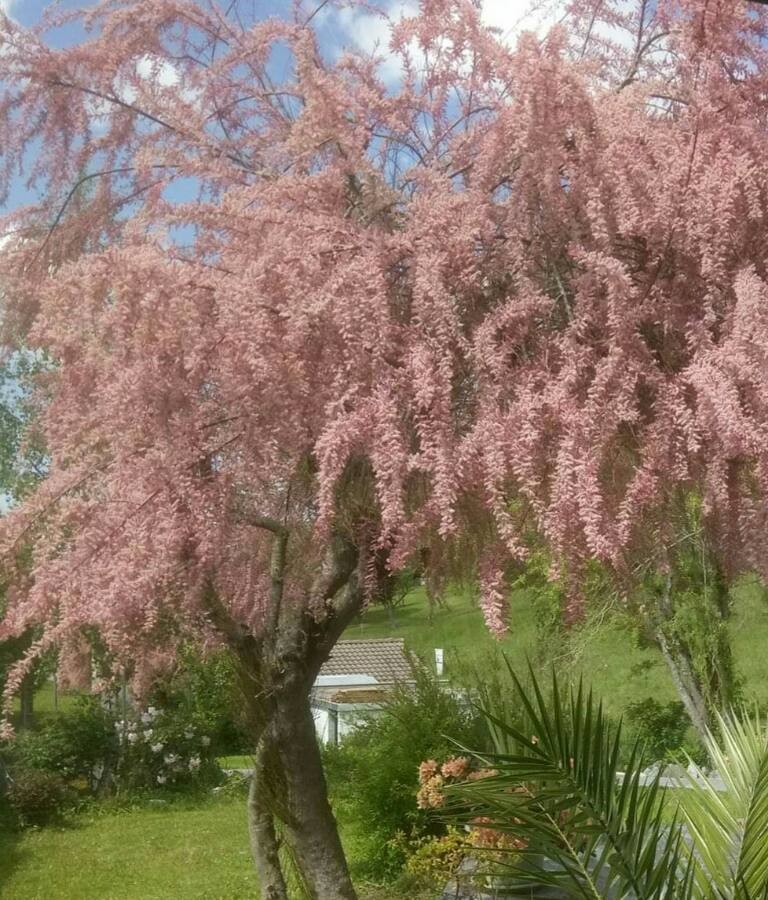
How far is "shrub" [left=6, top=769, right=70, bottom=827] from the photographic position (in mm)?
13992

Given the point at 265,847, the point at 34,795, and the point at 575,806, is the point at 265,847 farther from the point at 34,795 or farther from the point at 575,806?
the point at 34,795

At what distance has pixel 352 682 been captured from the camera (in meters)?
21.3

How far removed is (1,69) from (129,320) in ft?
5.22

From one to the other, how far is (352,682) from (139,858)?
391 inches

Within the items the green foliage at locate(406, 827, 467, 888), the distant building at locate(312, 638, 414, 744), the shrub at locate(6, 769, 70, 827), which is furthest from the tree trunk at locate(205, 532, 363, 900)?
the shrub at locate(6, 769, 70, 827)

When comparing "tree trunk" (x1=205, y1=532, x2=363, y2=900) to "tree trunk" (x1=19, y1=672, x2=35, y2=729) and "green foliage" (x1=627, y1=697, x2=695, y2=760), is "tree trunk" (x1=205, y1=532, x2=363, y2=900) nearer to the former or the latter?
→ "tree trunk" (x1=19, y1=672, x2=35, y2=729)

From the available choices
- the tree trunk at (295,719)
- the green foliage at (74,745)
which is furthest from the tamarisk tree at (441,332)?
the green foliage at (74,745)

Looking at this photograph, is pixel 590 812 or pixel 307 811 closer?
pixel 590 812

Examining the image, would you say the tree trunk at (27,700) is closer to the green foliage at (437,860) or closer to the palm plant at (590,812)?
the green foliage at (437,860)

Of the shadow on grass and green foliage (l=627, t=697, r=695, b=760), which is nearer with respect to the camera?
the shadow on grass

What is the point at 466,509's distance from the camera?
3682 millimetres

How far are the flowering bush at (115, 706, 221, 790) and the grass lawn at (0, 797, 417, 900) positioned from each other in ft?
2.99

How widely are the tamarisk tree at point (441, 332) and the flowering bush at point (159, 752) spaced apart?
41.9ft

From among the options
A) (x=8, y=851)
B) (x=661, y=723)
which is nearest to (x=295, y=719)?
(x=8, y=851)
